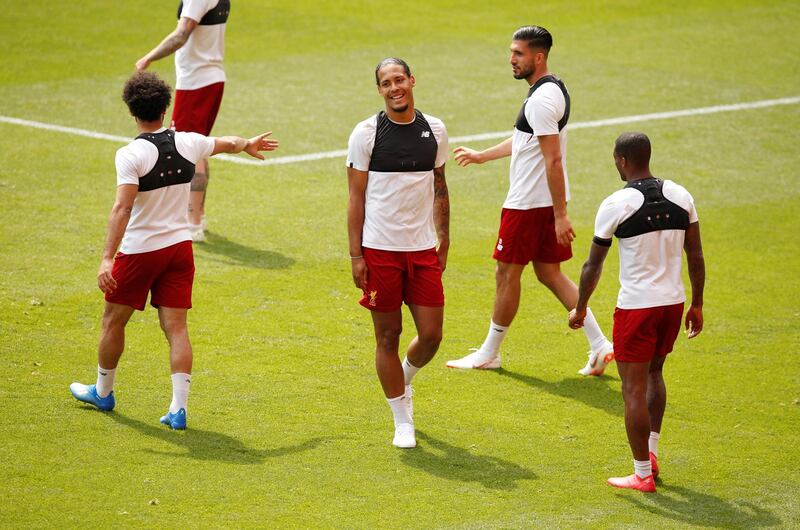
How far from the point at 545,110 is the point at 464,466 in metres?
2.59

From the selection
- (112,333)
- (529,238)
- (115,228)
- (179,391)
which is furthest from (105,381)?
(529,238)

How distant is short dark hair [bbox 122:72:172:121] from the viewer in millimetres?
7562

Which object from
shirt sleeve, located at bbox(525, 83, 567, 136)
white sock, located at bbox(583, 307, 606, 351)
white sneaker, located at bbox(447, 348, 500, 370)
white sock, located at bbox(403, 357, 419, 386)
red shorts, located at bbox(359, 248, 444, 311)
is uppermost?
shirt sleeve, located at bbox(525, 83, 567, 136)

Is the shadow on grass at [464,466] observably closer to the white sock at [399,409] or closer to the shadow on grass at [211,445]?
the white sock at [399,409]

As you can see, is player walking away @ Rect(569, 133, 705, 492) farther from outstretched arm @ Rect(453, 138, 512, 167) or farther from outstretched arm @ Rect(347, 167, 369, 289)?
outstretched arm @ Rect(453, 138, 512, 167)

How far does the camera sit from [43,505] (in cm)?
656

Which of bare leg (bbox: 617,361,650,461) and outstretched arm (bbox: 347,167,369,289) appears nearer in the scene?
bare leg (bbox: 617,361,650,461)

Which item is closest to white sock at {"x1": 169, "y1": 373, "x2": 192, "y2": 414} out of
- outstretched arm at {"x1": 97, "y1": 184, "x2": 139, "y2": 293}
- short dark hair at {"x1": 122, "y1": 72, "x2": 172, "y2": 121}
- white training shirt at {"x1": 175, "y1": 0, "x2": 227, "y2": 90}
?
outstretched arm at {"x1": 97, "y1": 184, "x2": 139, "y2": 293}

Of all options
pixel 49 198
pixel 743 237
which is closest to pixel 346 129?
pixel 49 198

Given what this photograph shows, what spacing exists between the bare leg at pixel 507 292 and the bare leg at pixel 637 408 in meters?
2.06

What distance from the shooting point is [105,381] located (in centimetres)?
788

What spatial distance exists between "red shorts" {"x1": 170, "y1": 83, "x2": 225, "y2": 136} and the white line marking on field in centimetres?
206

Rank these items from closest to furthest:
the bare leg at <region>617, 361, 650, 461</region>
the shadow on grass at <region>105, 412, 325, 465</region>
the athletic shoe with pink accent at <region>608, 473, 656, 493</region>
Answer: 1. the bare leg at <region>617, 361, 650, 461</region>
2. the athletic shoe with pink accent at <region>608, 473, 656, 493</region>
3. the shadow on grass at <region>105, 412, 325, 465</region>

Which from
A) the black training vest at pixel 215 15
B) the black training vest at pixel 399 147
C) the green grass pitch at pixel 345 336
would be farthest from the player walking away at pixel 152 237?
the black training vest at pixel 215 15
